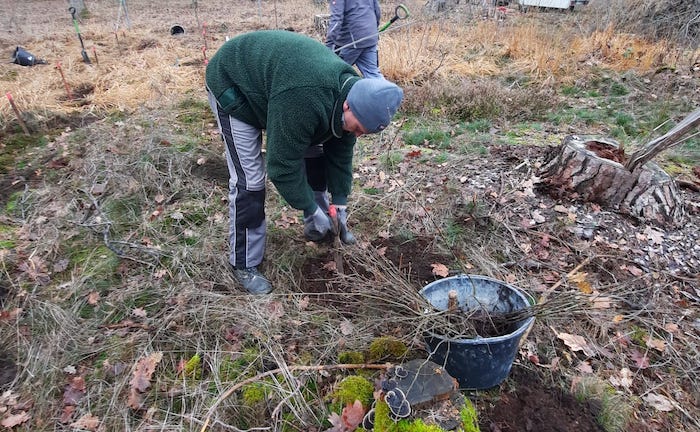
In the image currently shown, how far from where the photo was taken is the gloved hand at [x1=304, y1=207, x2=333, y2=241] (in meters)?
2.76

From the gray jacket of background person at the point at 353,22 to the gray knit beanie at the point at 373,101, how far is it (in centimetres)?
351

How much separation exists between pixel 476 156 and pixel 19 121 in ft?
17.1

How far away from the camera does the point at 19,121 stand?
5.06m

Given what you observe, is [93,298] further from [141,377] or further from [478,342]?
[478,342]

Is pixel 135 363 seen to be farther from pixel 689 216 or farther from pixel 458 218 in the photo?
pixel 689 216

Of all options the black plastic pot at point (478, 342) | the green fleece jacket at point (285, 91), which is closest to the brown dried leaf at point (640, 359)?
the black plastic pot at point (478, 342)

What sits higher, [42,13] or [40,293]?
[40,293]

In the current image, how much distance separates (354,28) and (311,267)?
3448 mm

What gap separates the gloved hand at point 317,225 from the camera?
9.05ft

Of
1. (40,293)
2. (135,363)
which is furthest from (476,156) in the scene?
(40,293)

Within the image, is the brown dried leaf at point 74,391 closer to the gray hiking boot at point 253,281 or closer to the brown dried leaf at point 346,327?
the gray hiking boot at point 253,281

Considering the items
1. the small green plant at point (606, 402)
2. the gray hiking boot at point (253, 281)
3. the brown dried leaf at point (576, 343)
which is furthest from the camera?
the gray hiking boot at point (253, 281)

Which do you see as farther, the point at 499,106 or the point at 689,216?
the point at 499,106

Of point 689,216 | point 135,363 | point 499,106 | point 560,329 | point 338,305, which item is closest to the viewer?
point 135,363
